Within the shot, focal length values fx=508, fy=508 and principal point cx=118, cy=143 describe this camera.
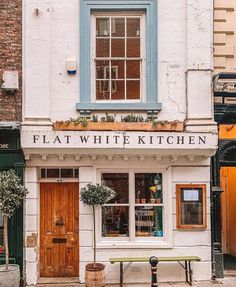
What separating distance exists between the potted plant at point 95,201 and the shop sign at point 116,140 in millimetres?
1017

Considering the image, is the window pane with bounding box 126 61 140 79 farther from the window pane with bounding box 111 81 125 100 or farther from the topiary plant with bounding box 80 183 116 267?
the topiary plant with bounding box 80 183 116 267

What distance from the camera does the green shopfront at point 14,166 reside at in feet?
39.5

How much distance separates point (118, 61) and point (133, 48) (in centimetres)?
51

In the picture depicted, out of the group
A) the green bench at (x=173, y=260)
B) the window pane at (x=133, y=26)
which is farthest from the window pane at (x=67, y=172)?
the window pane at (x=133, y=26)

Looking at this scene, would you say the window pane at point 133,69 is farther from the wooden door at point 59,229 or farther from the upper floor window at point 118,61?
the wooden door at point 59,229

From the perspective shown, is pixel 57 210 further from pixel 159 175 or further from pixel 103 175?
pixel 159 175

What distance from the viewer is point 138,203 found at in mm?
12719

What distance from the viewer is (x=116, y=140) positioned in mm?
11984

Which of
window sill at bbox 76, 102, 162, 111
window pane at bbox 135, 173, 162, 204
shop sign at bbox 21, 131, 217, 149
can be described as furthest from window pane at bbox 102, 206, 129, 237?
window sill at bbox 76, 102, 162, 111

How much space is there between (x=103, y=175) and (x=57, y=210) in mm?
1448

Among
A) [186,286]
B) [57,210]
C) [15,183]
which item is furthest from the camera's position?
[57,210]

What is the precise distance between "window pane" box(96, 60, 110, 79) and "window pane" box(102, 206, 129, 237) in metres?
3.31

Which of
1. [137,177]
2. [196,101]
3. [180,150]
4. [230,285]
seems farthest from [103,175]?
[230,285]

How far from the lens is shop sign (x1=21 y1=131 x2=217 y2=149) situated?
467 inches
